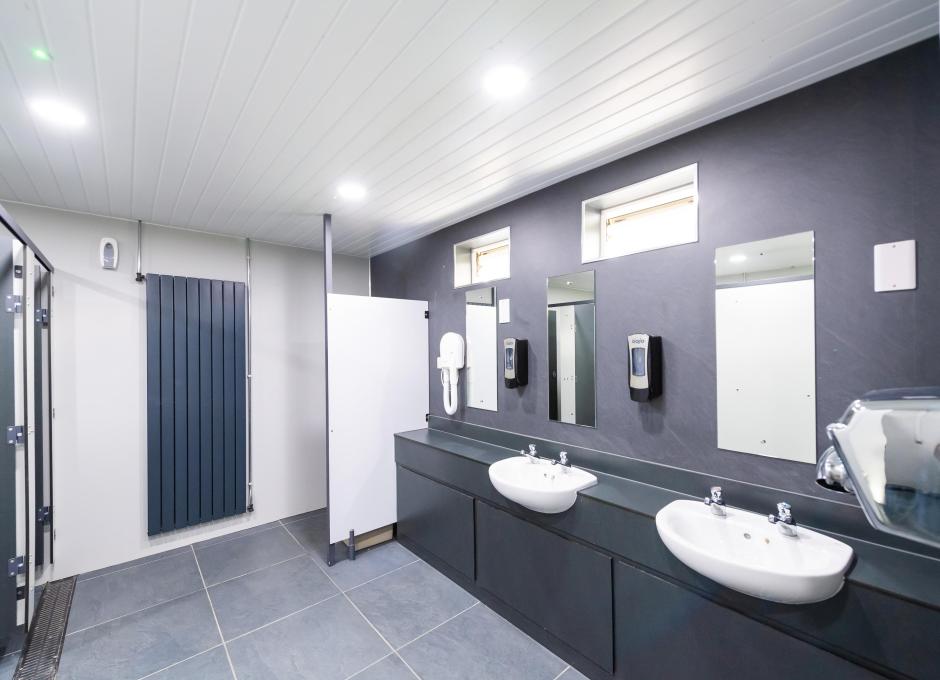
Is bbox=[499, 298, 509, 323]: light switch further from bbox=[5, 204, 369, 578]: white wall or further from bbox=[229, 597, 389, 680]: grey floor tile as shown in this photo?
bbox=[5, 204, 369, 578]: white wall

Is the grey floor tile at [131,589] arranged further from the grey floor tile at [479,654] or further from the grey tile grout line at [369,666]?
the grey floor tile at [479,654]

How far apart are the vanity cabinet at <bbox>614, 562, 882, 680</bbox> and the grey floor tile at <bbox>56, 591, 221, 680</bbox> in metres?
2.14

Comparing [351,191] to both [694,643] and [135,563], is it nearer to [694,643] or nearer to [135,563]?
[694,643]

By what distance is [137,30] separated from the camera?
126 centimetres

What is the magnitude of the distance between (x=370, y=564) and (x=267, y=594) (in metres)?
0.68

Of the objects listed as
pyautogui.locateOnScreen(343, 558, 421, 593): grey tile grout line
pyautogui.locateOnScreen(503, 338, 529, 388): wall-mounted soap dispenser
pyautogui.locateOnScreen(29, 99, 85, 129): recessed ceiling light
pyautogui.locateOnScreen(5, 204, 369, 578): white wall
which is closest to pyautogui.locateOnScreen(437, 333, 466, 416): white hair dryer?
pyautogui.locateOnScreen(503, 338, 529, 388): wall-mounted soap dispenser

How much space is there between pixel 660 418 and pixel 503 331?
121 centimetres

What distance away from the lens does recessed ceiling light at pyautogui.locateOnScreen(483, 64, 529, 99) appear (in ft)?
4.82

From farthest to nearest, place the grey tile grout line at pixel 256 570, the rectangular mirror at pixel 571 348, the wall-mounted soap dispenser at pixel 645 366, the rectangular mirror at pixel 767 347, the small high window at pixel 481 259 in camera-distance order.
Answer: the small high window at pixel 481 259
the grey tile grout line at pixel 256 570
the rectangular mirror at pixel 571 348
the wall-mounted soap dispenser at pixel 645 366
the rectangular mirror at pixel 767 347

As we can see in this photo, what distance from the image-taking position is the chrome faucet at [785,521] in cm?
145

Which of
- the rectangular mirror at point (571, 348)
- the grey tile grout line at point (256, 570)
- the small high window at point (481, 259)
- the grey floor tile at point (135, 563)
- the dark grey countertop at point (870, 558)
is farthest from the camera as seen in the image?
the small high window at point (481, 259)

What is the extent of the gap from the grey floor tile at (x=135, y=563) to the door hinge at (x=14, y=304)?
6.53 feet

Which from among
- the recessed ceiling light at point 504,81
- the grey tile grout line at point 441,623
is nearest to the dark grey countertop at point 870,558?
the grey tile grout line at point 441,623

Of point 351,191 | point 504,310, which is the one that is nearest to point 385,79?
point 351,191
